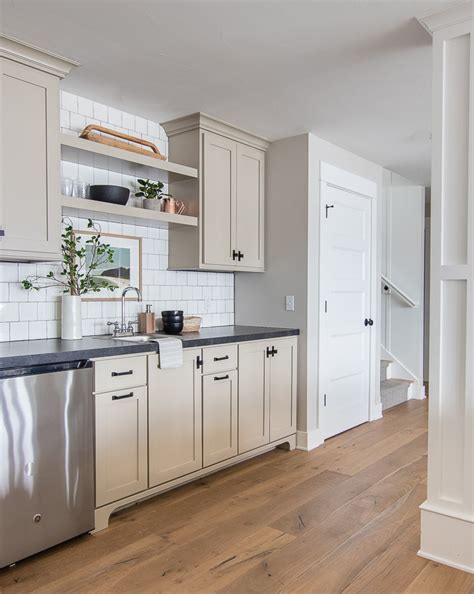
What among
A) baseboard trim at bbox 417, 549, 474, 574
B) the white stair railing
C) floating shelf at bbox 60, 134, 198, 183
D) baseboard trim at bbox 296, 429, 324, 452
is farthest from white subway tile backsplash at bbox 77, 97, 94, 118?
the white stair railing

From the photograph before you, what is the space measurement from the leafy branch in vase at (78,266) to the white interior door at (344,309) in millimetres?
1826

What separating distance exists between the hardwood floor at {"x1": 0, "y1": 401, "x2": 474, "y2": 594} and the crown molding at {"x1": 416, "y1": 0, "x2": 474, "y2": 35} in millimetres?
2451

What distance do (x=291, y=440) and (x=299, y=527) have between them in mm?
1368

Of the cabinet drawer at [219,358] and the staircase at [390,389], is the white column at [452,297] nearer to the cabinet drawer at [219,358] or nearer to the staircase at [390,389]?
the cabinet drawer at [219,358]

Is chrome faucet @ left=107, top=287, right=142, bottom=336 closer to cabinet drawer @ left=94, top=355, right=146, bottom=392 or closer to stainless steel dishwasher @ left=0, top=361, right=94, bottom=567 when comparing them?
cabinet drawer @ left=94, top=355, right=146, bottom=392

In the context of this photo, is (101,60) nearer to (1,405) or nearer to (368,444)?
(1,405)

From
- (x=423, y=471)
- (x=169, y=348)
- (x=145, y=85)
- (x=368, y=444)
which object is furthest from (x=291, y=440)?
(x=145, y=85)

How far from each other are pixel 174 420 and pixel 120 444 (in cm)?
41

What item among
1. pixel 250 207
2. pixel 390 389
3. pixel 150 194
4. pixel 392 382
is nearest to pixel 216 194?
pixel 250 207

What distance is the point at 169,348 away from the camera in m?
2.97

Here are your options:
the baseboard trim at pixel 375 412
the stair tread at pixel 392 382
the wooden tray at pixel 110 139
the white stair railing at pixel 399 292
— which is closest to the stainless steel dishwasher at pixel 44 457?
the wooden tray at pixel 110 139

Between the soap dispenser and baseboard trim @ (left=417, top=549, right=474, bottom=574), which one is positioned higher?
the soap dispenser

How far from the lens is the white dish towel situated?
9.66 feet

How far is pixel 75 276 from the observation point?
10.1ft
